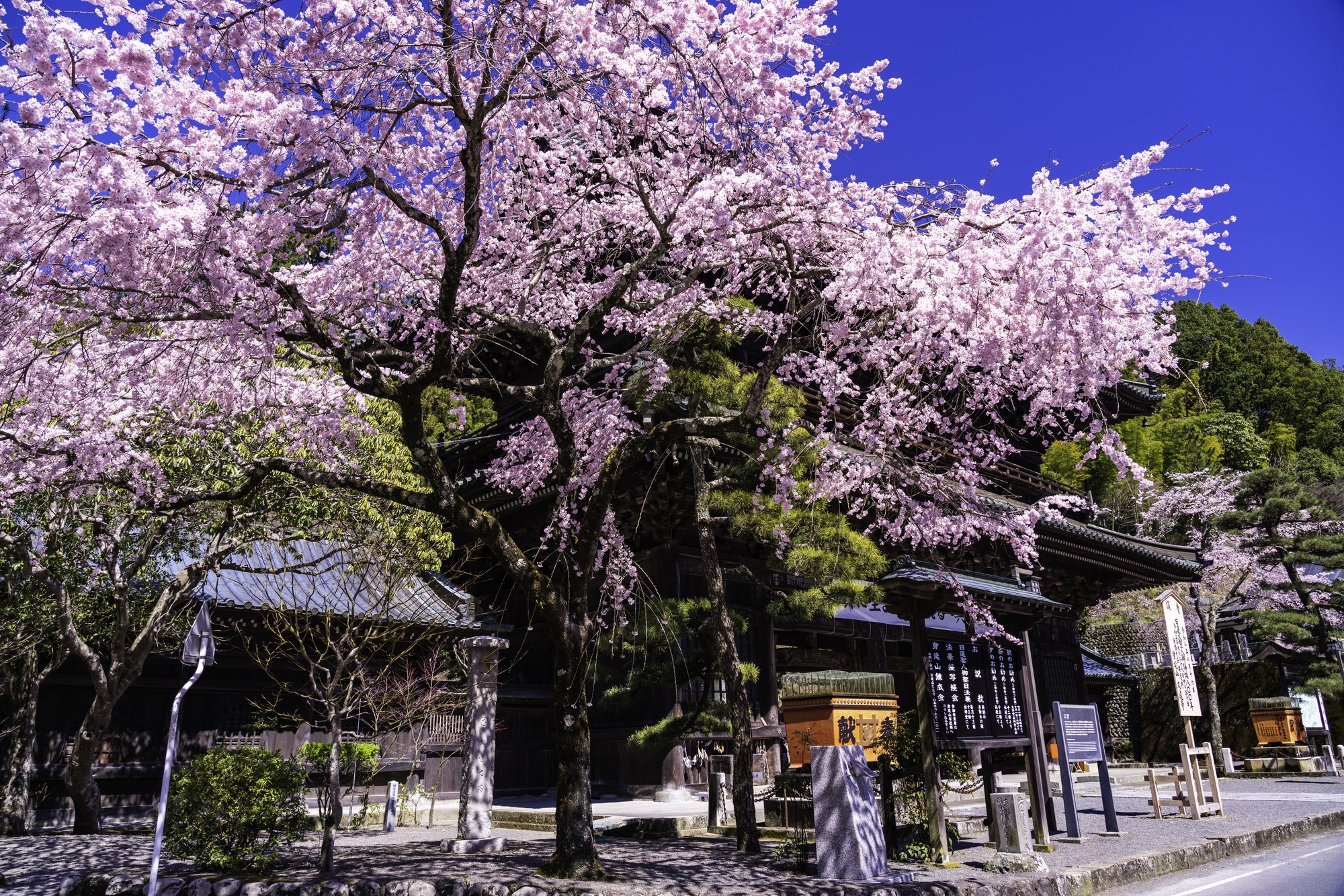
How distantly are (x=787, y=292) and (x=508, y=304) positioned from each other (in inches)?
137

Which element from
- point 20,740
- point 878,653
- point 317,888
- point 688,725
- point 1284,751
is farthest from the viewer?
point 1284,751

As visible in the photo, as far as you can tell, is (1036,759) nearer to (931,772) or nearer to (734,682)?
(931,772)

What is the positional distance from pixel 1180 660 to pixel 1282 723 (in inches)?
536

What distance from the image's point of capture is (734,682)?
28.9 feet

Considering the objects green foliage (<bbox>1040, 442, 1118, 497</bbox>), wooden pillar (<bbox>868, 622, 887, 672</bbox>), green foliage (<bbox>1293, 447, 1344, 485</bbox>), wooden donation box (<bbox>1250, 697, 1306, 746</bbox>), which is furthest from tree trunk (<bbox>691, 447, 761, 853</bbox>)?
green foliage (<bbox>1293, 447, 1344, 485</bbox>)

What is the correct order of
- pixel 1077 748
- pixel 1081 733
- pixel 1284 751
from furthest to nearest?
pixel 1284 751 → pixel 1081 733 → pixel 1077 748

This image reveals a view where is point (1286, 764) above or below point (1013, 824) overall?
below

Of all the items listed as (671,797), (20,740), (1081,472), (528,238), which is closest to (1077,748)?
(671,797)

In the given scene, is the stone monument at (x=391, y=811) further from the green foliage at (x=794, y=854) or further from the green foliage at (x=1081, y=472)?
the green foliage at (x=1081, y=472)

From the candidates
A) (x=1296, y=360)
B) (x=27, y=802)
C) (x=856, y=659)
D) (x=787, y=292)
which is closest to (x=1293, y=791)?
(x=856, y=659)

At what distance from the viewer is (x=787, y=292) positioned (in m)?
9.02

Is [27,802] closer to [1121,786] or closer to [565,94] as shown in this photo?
[565,94]

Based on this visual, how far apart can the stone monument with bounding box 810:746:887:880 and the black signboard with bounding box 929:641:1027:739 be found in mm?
1199

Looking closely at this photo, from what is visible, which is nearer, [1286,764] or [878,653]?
[878,653]
